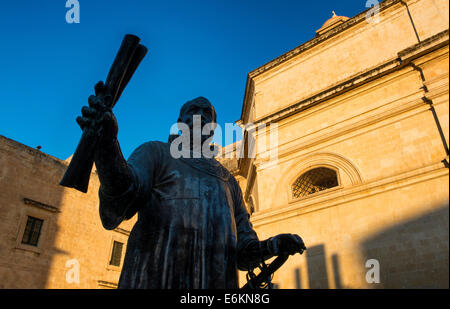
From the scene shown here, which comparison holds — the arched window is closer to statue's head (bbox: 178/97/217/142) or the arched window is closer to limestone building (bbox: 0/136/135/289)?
statue's head (bbox: 178/97/217/142)

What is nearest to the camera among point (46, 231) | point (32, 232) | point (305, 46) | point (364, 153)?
point (364, 153)

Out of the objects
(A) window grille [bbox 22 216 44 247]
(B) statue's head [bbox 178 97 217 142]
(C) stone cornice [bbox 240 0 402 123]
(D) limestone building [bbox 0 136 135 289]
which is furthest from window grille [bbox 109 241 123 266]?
(B) statue's head [bbox 178 97 217 142]

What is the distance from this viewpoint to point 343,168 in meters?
9.43

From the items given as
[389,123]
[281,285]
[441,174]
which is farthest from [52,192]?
[441,174]

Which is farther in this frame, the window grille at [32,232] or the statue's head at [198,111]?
the window grille at [32,232]

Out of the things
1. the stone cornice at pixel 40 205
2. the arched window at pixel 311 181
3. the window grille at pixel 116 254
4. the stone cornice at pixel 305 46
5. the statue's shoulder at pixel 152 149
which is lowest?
the statue's shoulder at pixel 152 149

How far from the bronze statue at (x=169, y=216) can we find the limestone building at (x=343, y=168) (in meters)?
6.76

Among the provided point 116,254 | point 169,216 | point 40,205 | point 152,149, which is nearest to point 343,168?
point 152,149

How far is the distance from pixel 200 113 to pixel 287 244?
114 cm

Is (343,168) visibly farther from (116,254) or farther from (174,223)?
(116,254)

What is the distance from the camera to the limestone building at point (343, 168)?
307 inches

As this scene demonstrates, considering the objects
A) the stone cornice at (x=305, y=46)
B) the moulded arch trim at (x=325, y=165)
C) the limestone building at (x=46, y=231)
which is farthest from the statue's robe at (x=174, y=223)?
the limestone building at (x=46, y=231)

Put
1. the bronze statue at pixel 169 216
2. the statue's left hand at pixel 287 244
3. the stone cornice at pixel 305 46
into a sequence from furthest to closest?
1. the stone cornice at pixel 305 46
2. the statue's left hand at pixel 287 244
3. the bronze statue at pixel 169 216

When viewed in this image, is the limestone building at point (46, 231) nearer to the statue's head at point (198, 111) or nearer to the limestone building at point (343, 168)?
the limestone building at point (343, 168)
